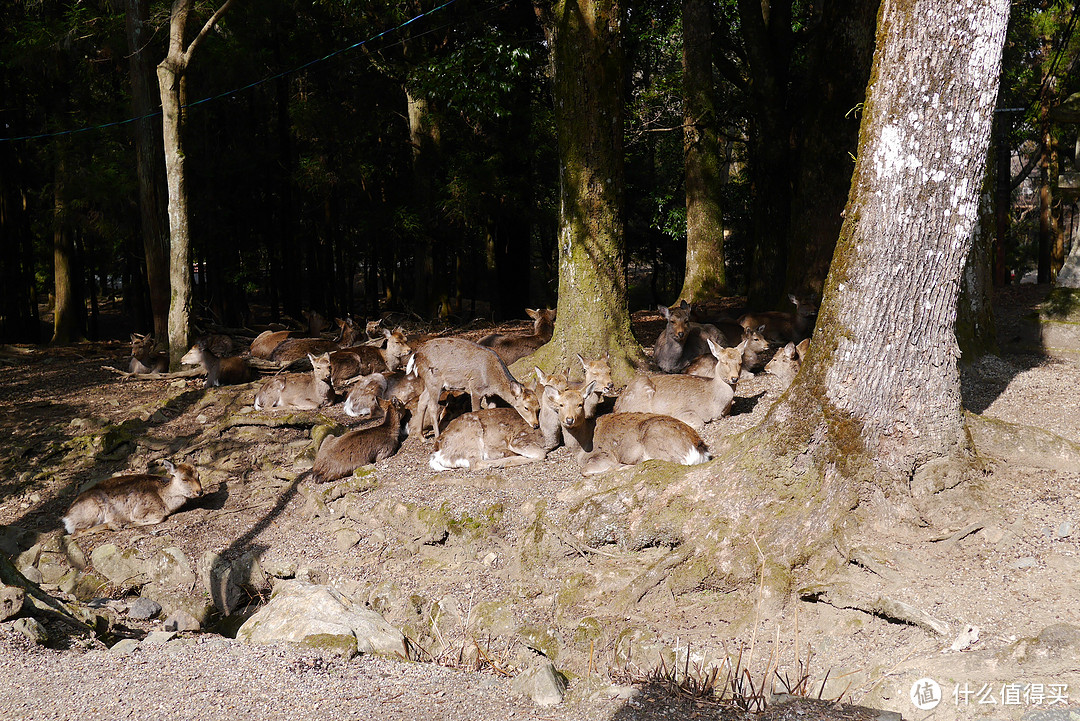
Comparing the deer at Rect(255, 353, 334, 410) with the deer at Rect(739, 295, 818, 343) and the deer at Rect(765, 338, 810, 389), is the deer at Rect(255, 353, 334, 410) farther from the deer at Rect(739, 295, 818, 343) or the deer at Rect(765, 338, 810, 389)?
the deer at Rect(739, 295, 818, 343)

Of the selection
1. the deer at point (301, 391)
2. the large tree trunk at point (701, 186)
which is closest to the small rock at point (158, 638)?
the deer at point (301, 391)

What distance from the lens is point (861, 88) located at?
39.3ft

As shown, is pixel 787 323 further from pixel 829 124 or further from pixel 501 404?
pixel 501 404

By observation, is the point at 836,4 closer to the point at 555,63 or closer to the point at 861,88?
the point at 861,88

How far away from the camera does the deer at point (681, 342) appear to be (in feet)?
38.8

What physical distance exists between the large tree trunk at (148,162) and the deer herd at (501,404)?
154 inches

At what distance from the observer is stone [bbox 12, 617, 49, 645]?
5453 mm

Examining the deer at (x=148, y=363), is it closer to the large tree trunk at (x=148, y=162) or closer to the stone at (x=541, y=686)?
the large tree trunk at (x=148, y=162)

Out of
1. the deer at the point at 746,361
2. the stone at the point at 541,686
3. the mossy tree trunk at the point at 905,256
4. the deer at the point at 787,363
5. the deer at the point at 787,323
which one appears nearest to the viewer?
the stone at the point at 541,686

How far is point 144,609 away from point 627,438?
4.62m

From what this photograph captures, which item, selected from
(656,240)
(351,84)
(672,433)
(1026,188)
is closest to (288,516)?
(672,433)

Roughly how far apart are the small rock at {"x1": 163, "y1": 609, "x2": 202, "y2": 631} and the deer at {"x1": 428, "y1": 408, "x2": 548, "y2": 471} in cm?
267

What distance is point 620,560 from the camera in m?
6.61

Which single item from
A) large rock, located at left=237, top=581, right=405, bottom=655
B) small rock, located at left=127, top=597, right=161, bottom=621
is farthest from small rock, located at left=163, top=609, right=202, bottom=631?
large rock, located at left=237, top=581, right=405, bottom=655
